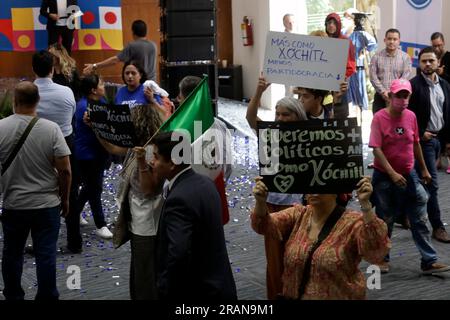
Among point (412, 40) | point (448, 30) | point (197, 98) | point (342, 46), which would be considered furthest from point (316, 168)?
point (448, 30)

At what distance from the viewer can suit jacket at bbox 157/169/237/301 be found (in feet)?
14.2

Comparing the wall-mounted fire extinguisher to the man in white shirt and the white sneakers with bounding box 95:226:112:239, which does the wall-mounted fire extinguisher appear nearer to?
the white sneakers with bounding box 95:226:112:239

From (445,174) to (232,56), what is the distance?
8.13 meters

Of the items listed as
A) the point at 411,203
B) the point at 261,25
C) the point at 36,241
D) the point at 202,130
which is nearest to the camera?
the point at 202,130

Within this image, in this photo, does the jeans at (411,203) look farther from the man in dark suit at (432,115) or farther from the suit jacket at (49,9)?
the suit jacket at (49,9)

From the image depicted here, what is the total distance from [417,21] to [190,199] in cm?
613

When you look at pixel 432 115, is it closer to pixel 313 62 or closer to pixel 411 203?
pixel 411 203

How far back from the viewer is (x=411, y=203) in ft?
23.3

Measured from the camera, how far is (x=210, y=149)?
593 centimetres

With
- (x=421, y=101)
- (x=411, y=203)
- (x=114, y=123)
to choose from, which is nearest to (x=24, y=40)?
(x=421, y=101)

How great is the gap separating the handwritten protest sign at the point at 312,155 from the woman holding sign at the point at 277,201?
320 millimetres

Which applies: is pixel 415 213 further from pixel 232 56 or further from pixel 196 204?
pixel 232 56

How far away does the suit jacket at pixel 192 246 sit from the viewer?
432 cm

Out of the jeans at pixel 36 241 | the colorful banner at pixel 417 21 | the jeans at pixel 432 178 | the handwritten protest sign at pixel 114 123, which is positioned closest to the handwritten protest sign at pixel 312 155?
the handwritten protest sign at pixel 114 123
